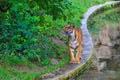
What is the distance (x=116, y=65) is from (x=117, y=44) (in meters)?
3.58

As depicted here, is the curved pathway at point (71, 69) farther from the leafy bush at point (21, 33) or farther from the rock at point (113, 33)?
the rock at point (113, 33)

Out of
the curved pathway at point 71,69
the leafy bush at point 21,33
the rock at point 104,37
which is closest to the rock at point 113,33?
the rock at point 104,37

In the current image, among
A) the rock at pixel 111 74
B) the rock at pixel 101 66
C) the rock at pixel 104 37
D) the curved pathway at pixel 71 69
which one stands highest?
the rock at pixel 104 37

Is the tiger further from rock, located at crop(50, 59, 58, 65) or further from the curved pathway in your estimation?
rock, located at crop(50, 59, 58, 65)

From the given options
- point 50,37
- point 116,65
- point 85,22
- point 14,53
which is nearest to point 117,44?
point 85,22

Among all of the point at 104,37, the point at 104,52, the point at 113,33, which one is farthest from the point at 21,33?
the point at 113,33

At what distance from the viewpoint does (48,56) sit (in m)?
11.1

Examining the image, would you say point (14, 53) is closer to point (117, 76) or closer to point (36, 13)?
point (36, 13)

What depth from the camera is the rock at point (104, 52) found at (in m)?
14.3

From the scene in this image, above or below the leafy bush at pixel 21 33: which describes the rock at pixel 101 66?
below

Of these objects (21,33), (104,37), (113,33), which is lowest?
(104,37)

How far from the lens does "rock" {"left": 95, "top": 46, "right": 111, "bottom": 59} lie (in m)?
14.3

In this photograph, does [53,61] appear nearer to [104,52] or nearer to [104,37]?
[104,52]

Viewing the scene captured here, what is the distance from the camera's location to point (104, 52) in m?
14.8
